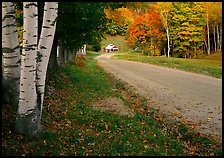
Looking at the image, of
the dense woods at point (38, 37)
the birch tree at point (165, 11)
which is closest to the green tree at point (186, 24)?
the birch tree at point (165, 11)

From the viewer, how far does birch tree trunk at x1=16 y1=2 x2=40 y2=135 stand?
5.97 meters

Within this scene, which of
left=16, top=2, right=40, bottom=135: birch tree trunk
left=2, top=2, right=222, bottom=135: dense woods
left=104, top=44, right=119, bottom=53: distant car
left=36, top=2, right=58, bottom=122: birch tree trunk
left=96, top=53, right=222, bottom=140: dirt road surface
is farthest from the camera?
left=104, top=44, right=119, bottom=53: distant car

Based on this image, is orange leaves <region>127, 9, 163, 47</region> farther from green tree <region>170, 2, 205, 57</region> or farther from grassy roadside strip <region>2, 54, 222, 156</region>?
grassy roadside strip <region>2, 54, 222, 156</region>

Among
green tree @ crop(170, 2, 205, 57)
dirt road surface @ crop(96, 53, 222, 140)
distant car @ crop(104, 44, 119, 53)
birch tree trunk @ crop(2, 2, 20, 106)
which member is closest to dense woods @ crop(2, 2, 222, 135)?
birch tree trunk @ crop(2, 2, 20, 106)

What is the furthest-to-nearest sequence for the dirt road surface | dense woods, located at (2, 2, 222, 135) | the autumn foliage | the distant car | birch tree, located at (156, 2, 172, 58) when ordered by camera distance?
the distant car
the autumn foliage
birch tree, located at (156, 2, 172, 58)
the dirt road surface
dense woods, located at (2, 2, 222, 135)

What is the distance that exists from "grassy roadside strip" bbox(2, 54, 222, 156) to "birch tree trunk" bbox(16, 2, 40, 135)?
27 cm

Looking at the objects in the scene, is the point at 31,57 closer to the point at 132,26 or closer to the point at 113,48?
the point at 132,26

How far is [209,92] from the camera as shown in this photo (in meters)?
16.1

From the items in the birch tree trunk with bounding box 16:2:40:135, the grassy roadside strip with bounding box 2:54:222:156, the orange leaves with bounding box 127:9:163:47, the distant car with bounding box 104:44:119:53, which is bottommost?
the grassy roadside strip with bounding box 2:54:222:156

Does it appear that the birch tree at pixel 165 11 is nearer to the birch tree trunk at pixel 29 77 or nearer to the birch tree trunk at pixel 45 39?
the birch tree trunk at pixel 45 39

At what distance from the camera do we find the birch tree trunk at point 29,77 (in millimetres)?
5973

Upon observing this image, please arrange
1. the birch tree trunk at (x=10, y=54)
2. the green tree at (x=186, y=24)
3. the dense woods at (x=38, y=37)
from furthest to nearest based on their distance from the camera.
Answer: the green tree at (x=186, y=24)
the birch tree trunk at (x=10, y=54)
the dense woods at (x=38, y=37)

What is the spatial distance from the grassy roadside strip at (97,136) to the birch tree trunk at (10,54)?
18.0 inches

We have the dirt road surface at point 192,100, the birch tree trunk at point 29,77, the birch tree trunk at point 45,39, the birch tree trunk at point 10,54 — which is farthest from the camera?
the dirt road surface at point 192,100
